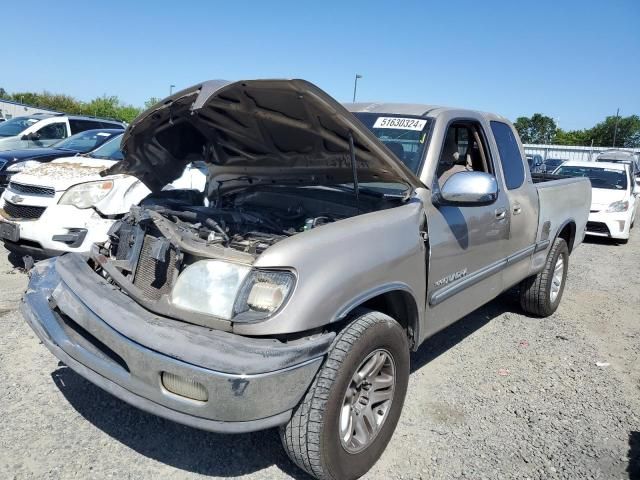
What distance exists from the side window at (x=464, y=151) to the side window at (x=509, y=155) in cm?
19

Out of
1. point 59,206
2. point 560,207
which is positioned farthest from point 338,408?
point 59,206

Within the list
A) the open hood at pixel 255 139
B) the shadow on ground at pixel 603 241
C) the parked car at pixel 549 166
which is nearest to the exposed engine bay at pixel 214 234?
the open hood at pixel 255 139

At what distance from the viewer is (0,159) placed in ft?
28.2

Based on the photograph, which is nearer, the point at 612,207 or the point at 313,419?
the point at 313,419

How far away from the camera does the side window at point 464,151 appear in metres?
3.89

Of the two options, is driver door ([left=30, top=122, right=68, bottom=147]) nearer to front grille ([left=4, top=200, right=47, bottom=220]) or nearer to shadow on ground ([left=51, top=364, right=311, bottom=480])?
front grille ([left=4, top=200, right=47, bottom=220])

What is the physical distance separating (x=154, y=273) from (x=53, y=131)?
33.6 feet

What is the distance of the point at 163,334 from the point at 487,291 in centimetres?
→ 253

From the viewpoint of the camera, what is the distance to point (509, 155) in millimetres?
4477

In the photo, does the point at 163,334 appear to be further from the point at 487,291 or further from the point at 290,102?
the point at 487,291

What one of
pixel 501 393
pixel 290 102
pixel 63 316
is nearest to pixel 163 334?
pixel 63 316

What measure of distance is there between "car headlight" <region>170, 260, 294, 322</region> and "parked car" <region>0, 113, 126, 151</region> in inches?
396

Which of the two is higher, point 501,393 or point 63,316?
point 63,316

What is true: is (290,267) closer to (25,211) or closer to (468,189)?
(468,189)
